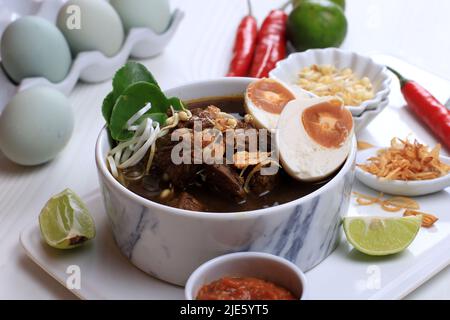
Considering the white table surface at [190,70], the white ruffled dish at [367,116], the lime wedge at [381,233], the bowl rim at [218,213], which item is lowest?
the white table surface at [190,70]

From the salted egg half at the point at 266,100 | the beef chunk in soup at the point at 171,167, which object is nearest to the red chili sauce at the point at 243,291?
the beef chunk in soup at the point at 171,167

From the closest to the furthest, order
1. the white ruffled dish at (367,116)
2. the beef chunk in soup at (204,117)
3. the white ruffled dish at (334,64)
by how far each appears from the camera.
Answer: the beef chunk in soup at (204,117) < the white ruffled dish at (367,116) < the white ruffled dish at (334,64)

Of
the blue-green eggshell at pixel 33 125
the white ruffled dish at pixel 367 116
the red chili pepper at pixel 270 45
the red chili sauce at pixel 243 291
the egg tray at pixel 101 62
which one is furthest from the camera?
the red chili pepper at pixel 270 45

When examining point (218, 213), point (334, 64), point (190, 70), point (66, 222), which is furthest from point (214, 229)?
point (190, 70)

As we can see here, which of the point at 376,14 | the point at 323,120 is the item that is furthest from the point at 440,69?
the point at 323,120

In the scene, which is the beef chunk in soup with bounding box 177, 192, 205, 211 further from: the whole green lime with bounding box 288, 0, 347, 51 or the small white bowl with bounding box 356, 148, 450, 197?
the whole green lime with bounding box 288, 0, 347, 51

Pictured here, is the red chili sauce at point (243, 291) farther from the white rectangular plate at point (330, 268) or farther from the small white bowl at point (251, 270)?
the white rectangular plate at point (330, 268)
